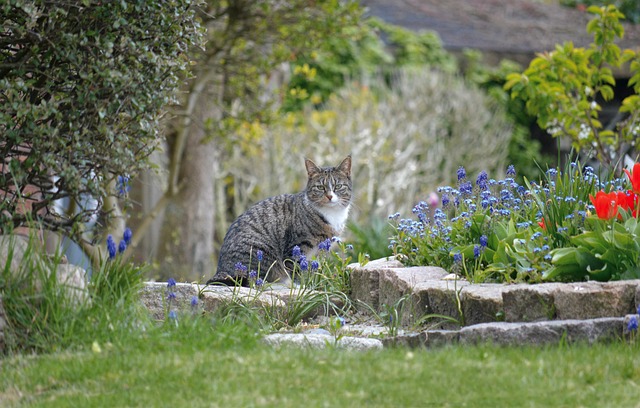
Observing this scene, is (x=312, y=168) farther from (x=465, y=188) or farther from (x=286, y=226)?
(x=465, y=188)

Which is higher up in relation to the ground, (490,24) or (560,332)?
(490,24)

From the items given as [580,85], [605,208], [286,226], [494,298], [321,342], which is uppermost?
[580,85]

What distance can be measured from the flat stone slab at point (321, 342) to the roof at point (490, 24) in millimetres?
13408

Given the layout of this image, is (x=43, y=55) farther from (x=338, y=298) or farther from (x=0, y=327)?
(x=338, y=298)

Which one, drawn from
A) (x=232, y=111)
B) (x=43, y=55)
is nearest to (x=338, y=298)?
(x=43, y=55)

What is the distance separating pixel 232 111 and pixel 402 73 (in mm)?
4635

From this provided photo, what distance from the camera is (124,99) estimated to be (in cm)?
576

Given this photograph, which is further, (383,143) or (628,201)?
(383,143)

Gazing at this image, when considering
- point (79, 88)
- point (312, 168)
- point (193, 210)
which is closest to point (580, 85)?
point (312, 168)

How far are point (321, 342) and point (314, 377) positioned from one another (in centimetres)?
107

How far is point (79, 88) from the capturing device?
561cm

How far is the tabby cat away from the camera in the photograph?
295 inches

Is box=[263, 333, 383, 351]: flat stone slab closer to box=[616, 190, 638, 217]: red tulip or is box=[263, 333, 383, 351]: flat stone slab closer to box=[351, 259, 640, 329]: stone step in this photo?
box=[351, 259, 640, 329]: stone step

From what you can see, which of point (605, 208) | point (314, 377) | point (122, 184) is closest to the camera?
point (314, 377)
